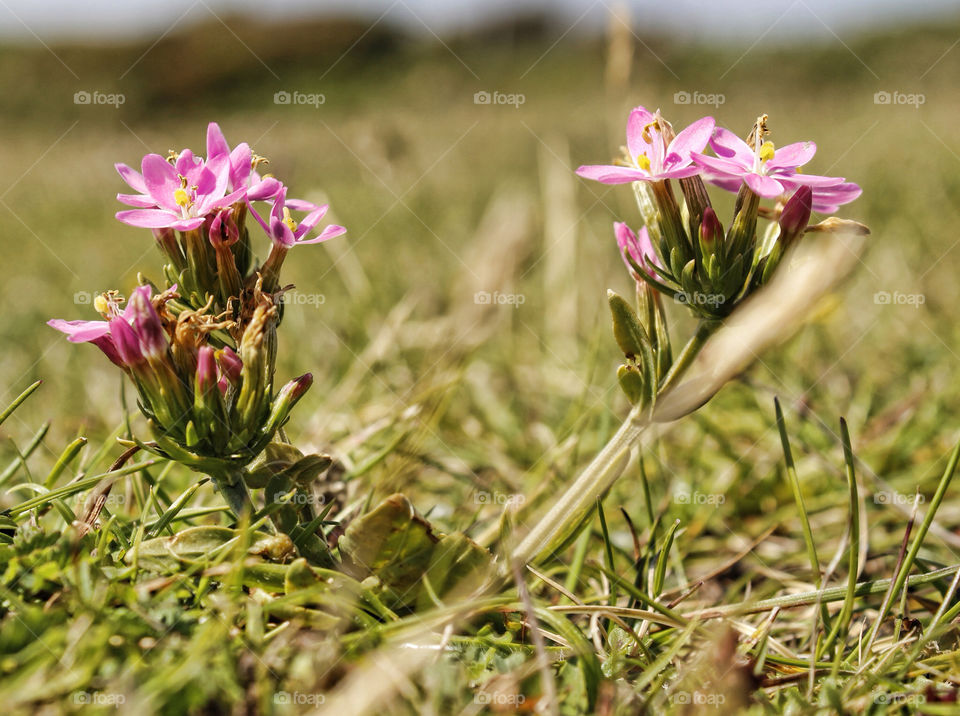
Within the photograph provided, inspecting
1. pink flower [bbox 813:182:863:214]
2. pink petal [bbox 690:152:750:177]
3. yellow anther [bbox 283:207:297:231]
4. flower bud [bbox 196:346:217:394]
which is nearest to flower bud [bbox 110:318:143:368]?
flower bud [bbox 196:346:217:394]

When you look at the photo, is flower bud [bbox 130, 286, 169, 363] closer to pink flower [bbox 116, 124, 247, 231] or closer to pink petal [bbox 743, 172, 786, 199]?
pink flower [bbox 116, 124, 247, 231]

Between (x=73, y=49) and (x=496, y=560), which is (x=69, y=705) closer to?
(x=496, y=560)

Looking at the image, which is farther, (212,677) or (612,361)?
(612,361)

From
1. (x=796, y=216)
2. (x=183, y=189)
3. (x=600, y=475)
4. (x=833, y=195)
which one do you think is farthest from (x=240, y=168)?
(x=833, y=195)

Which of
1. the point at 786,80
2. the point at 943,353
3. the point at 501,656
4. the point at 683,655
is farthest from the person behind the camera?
the point at 786,80

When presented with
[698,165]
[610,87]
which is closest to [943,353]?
[610,87]

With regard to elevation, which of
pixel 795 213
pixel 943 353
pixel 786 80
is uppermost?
pixel 786 80

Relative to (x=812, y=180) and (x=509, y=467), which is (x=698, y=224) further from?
(x=509, y=467)

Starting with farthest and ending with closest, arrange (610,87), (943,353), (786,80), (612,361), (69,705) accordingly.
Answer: (786,80) → (610,87) → (612,361) → (943,353) → (69,705)
